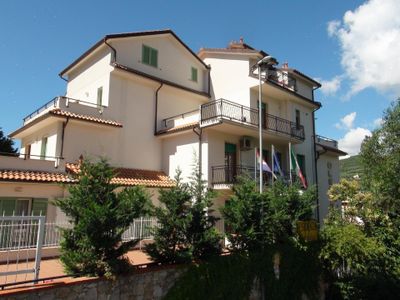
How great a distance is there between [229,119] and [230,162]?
2.88 metres

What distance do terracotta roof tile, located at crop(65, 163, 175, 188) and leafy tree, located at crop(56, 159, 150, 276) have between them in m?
6.98

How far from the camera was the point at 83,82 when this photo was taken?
65.5 feet

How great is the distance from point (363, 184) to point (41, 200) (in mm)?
14924

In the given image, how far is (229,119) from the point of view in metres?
16.1

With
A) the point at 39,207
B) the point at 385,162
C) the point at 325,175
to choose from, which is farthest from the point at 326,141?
the point at 39,207

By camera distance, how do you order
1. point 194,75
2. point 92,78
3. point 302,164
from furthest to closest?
point 302,164 → point 194,75 → point 92,78

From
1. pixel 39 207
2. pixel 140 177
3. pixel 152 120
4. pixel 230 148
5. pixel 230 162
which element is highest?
pixel 152 120

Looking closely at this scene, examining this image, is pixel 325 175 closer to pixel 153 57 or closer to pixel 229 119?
pixel 229 119

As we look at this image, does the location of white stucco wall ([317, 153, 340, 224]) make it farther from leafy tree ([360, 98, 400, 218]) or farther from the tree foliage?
the tree foliage

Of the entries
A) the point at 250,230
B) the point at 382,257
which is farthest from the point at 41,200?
the point at 382,257

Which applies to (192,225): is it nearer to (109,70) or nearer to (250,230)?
(250,230)

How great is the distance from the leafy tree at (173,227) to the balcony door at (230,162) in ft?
23.8

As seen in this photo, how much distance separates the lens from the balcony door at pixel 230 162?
16.7m

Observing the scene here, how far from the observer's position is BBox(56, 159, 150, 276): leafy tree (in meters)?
7.25
